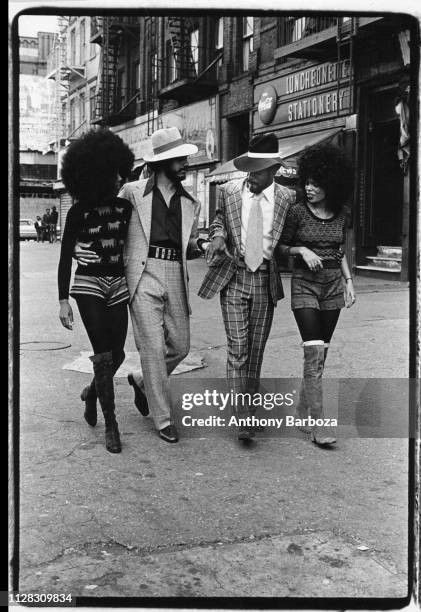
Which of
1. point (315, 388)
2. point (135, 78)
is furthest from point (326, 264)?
point (135, 78)

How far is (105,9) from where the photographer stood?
2.36 meters

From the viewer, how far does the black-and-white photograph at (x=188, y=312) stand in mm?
2393

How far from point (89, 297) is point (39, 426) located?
80cm

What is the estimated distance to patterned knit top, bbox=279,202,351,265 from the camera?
396cm

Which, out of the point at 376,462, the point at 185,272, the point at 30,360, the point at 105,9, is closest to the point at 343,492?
the point at 376,462

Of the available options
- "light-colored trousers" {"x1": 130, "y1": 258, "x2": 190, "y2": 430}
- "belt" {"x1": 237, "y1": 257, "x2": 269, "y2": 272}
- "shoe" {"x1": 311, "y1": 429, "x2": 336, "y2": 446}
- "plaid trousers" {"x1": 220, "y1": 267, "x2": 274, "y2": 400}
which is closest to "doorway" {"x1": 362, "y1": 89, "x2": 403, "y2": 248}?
"belt" {"x1": 237, "y1": 257, "x2": 269, "y2": 272}

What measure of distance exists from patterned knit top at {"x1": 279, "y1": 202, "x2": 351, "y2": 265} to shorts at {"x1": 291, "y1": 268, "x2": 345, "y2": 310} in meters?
0.09

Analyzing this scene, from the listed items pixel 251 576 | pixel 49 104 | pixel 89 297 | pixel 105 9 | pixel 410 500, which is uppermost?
pixel 105 9

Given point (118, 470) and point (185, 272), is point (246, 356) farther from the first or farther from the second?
point (118, 470)

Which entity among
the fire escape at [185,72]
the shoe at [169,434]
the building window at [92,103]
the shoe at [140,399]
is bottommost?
the shoe at [169,434]

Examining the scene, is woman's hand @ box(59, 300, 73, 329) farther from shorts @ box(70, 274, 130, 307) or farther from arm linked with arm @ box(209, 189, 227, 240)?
arm linked with arm @ box(209, 189, 227, 240)

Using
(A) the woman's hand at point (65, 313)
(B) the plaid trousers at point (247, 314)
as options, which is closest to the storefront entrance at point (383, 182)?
(B) the plaid trousers at point (247, 314)

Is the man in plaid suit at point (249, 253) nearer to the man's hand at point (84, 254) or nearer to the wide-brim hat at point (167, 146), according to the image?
the wide-brim hat at point (167, 146)

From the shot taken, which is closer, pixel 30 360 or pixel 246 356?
pixel 246 356
